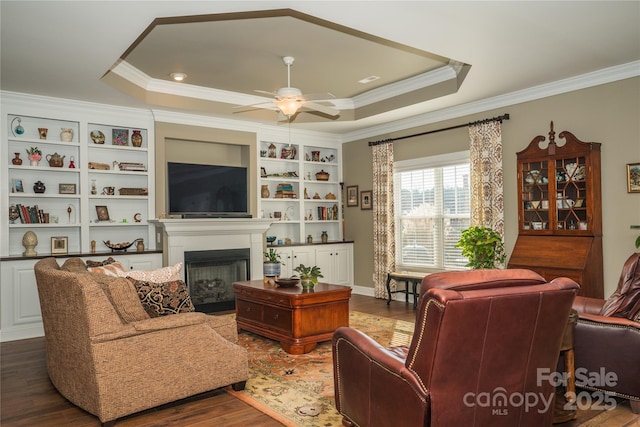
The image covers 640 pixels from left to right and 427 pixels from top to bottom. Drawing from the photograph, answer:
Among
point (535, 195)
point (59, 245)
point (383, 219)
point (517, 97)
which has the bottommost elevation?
point (59, 245)

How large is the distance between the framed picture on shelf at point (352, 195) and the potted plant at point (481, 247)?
112 inches

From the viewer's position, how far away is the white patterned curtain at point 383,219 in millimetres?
7512

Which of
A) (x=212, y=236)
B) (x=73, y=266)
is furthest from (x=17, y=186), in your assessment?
(x=73, y=266)

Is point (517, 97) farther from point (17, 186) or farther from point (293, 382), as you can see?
point (17, 186)

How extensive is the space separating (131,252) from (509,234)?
4.86m

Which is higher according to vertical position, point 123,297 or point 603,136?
point 603,136

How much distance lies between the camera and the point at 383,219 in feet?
24.9

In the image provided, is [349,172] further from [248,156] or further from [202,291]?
[202,291]

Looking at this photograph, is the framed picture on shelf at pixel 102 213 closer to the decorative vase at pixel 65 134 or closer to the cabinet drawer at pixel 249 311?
the decorative vase at pixel 65 134

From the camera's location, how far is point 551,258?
504cm

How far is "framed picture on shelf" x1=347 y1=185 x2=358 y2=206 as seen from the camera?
327 inches

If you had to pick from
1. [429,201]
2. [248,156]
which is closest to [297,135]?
[248,156]

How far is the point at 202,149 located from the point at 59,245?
243 centimetres

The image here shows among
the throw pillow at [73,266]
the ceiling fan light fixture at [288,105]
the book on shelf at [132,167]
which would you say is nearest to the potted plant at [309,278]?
the ceiling fan light fixture at [288,105]
